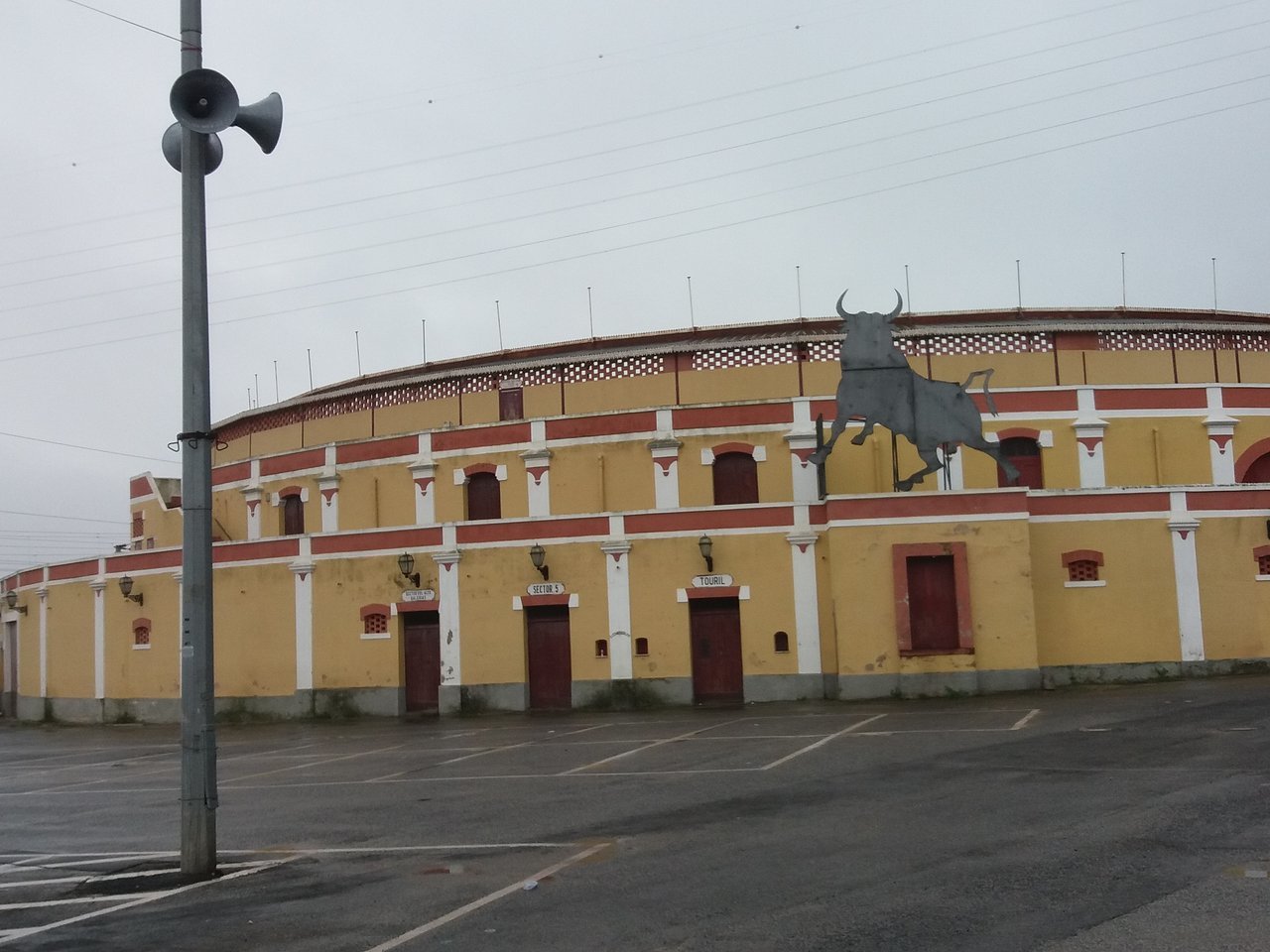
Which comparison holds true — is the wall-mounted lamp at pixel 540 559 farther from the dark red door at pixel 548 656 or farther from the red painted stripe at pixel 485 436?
the red painted stripe at pixel 485 436

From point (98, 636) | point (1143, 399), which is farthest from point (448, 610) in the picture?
point (1143, 399)

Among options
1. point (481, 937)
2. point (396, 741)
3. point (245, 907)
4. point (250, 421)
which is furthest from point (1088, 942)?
point (250, 421)

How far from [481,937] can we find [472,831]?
4560 mm

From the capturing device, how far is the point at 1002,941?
7.36 meters

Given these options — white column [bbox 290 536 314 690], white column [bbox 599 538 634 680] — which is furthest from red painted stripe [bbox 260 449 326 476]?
white column [bbox 599 538 634 680]

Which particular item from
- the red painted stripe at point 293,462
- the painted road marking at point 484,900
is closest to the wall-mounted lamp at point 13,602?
the red painted stripe at point 293,462

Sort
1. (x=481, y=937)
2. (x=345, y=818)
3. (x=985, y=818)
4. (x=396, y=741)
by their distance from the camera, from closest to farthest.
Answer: (x=481, y=937) → (x=985, y=818) → (x=345, y=818) → (x=396, y=741)

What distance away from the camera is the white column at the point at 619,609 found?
94.9 ft

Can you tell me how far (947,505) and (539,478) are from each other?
10717 millimetres

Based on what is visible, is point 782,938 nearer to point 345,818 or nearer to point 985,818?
point 985,818

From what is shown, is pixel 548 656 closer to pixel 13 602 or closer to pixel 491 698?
pixel 491 698

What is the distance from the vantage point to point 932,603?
2630cm

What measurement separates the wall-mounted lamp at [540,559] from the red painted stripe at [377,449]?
5779 mm

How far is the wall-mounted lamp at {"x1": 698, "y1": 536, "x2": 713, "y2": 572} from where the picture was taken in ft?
91.7
